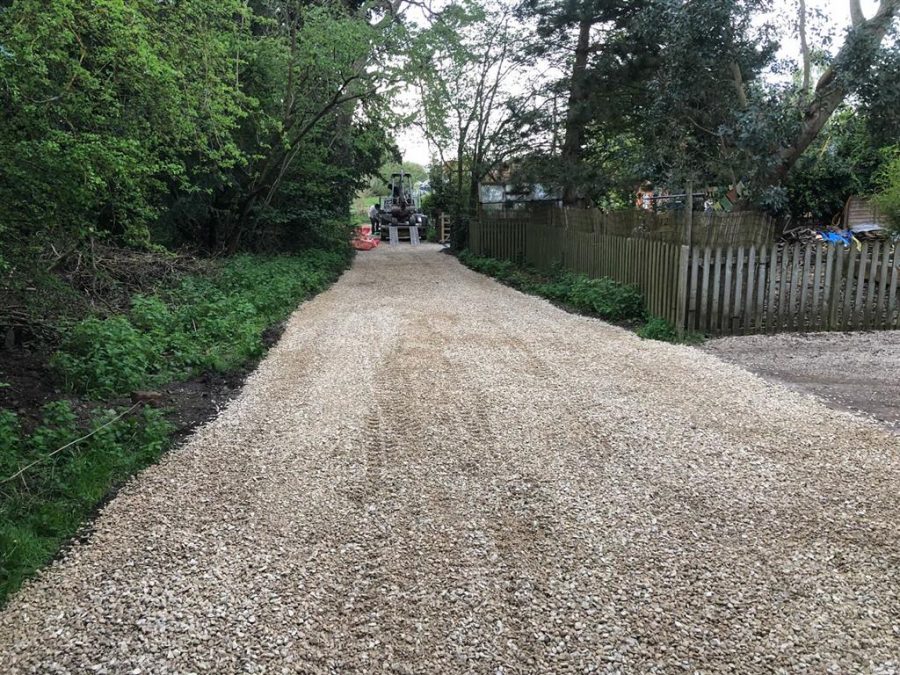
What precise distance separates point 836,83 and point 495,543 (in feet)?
27.6

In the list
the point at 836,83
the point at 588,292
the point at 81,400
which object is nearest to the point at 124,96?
the point at 81,400

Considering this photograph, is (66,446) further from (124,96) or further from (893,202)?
(893,202)

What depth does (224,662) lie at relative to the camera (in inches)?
88.5

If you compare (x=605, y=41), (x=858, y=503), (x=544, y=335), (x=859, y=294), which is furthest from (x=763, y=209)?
(x=858, y=503)

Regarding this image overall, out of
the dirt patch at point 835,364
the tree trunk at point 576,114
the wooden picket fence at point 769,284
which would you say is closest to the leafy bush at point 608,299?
→ the wooden picket fence at point 769,284

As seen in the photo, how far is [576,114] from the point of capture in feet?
44.1

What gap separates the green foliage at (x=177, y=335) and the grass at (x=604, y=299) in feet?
15.0

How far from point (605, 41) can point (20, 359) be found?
507 inches

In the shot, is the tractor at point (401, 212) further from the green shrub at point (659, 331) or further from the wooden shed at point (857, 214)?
the green shrub at point (659, 331)

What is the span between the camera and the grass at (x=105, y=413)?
3.15m

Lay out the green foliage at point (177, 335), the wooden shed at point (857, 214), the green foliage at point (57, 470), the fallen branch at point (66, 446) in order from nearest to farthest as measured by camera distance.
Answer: the green foliage at point (57, 470), the fallen branch at point (66, 446), the green foliage at point (177, 335), the wooden shed at point (857, 214)

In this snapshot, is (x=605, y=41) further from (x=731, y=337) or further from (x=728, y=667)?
(x=728, y=667)

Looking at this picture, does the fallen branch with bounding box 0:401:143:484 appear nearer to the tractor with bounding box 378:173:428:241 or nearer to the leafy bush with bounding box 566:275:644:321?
the leafy bush with bounding box 566:275:644:321

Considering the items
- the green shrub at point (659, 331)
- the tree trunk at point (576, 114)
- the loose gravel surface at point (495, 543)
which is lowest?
the loose gravel surface at point (495, 543)
